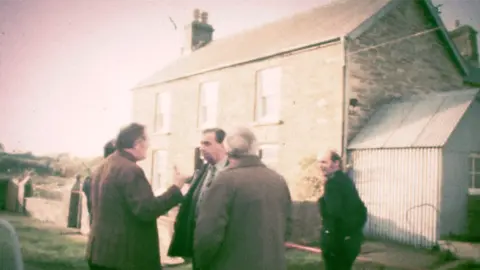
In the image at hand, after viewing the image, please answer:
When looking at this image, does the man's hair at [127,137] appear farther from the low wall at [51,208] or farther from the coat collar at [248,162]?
the low wall at [51,208]

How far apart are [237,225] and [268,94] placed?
1185 cm

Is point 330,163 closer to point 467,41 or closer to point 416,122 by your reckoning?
point 416,122

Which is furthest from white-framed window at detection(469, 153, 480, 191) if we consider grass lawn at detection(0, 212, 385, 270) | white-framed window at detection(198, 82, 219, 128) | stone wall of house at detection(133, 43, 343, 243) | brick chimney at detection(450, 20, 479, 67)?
brick chimney at detection(450, 20, 479, 67)

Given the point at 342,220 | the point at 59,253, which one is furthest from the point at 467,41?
the point at 59,253

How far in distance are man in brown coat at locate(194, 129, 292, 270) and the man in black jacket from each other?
134 cm

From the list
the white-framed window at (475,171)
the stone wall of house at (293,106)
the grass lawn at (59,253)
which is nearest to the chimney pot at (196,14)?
the stone wall of house at (293,106)

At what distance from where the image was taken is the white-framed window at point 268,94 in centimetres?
1406

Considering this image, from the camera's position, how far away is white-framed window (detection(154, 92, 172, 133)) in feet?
61.6

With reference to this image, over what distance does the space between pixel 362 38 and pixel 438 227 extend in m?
6.25

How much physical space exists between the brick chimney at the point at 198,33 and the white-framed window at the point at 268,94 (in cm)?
840

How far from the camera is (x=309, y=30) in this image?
14.4m

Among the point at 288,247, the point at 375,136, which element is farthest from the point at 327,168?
the point at 375,136

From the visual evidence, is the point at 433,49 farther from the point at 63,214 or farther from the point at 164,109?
the point at 63,214

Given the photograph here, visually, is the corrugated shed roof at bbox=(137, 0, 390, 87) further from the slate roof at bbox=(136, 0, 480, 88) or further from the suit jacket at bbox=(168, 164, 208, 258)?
the suit jacket at bbox=(168, 164, 208, 258)
